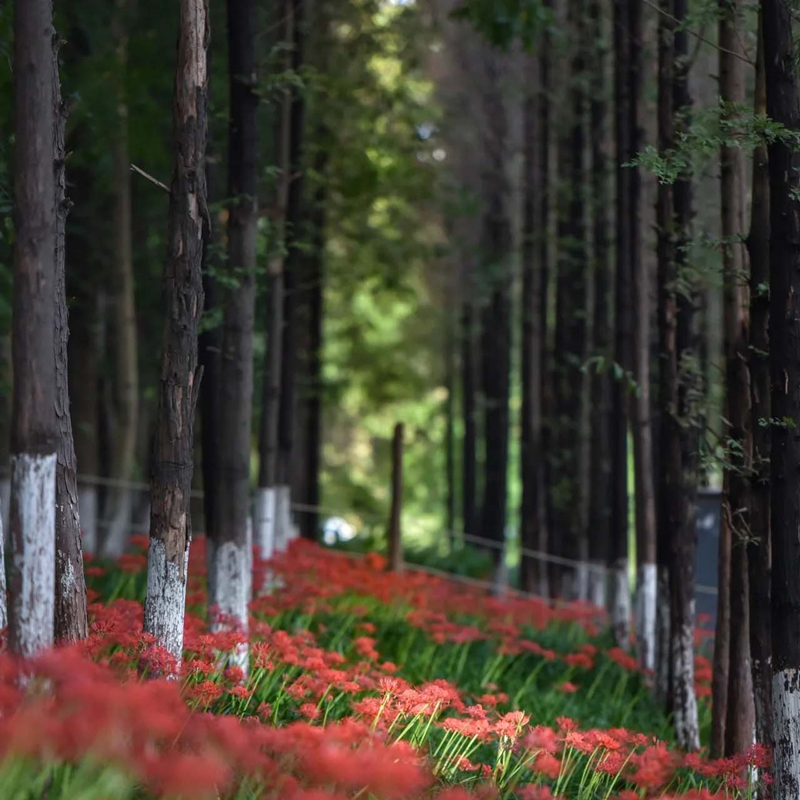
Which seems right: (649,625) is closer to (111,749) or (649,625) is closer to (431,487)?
(111,749)

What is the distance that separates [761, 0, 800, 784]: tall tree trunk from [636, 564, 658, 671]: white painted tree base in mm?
5922

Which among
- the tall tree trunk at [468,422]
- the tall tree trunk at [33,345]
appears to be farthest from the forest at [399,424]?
the tall tree trunk at [468,422]

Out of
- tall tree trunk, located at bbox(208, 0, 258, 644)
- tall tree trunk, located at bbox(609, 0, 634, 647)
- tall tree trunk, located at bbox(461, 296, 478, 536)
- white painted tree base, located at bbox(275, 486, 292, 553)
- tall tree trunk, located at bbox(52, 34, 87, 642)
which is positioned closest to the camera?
tall tree trunk, located at bbox(52, 34, 87, 642)

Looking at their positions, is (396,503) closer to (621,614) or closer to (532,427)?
(621,614)

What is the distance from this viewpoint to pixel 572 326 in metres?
19.7

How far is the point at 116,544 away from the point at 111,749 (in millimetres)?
12092

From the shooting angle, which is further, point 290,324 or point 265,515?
point 290,324

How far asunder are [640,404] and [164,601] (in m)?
7.51

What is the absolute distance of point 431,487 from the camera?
1539 inches

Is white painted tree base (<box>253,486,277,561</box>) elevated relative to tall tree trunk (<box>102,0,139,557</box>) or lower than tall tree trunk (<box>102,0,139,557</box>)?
lower

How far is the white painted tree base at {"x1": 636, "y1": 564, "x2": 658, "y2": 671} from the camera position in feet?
44.9

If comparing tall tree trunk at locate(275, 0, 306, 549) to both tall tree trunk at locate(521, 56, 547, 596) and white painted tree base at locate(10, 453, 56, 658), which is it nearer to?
tall tree trunk at locate(521, 56, 547, 596)

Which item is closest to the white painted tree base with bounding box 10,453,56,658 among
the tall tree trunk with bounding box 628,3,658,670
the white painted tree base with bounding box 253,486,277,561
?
the white painted tree base with bounding box 253,486,277,561

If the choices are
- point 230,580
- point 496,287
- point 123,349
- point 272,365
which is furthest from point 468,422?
point 230,580
